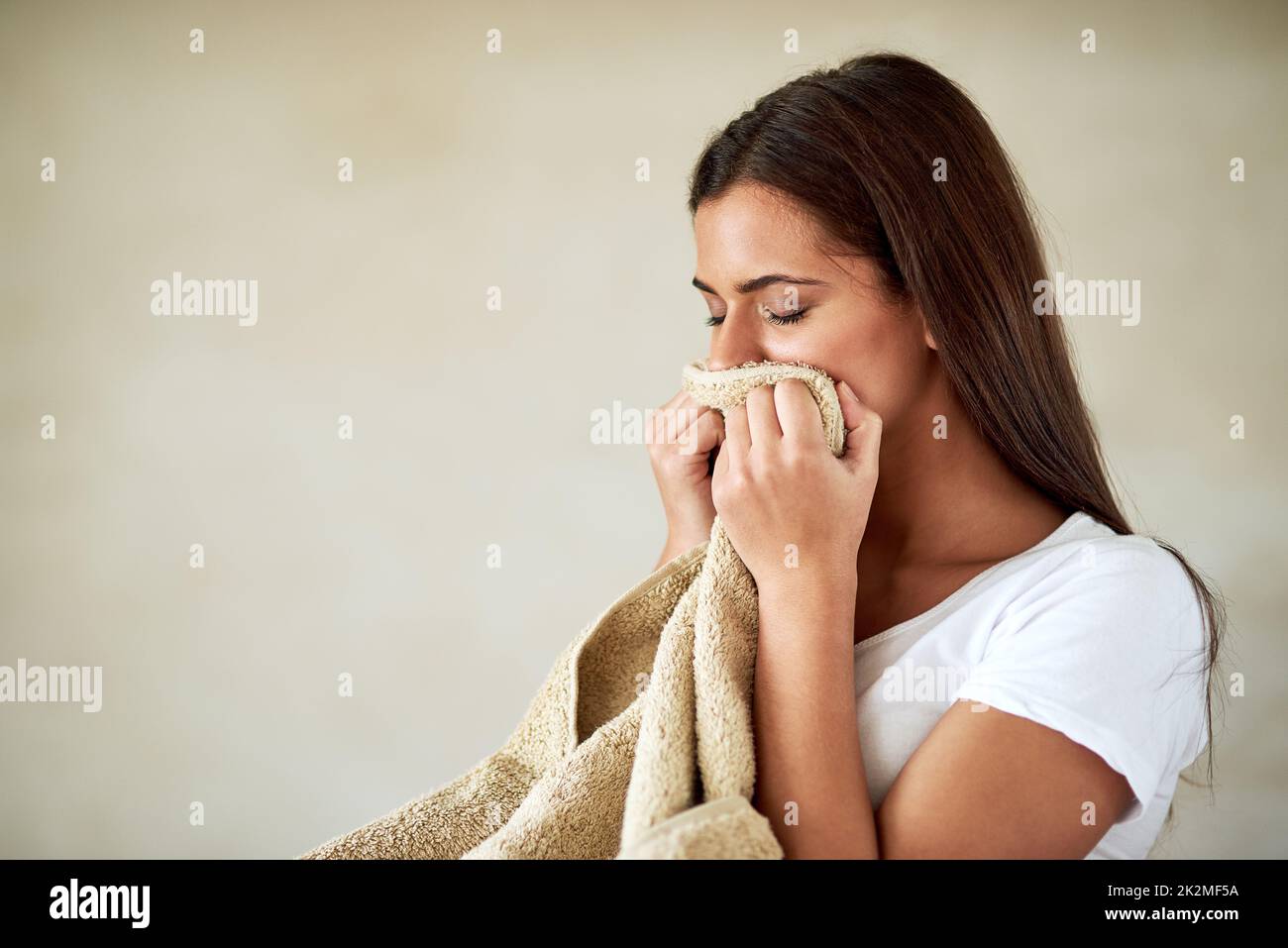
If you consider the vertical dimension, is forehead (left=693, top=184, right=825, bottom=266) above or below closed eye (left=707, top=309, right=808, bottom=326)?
above

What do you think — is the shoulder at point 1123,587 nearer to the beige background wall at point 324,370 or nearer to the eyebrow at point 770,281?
the eyebrow at point 770,281

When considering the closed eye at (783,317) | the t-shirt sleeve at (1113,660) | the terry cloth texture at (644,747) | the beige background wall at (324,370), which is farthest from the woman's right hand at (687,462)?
the beige background wall at (324,370)

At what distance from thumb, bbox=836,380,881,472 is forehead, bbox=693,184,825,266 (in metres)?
0.16

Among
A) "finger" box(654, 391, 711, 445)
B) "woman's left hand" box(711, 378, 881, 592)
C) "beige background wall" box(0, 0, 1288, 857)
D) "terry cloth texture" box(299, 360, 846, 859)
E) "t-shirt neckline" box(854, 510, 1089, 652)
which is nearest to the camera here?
"terry cloth texture" box(299, 360, 846, 859)

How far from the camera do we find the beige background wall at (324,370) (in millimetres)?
2463

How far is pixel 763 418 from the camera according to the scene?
943mm

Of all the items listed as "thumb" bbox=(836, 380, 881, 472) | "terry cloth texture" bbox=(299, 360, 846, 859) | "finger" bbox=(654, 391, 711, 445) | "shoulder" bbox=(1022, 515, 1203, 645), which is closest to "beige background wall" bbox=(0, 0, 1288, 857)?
"finger" bbox=(654, 391, 711, 445)

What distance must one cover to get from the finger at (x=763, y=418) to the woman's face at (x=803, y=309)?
3.2 inches

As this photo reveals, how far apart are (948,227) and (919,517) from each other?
1.07 ft

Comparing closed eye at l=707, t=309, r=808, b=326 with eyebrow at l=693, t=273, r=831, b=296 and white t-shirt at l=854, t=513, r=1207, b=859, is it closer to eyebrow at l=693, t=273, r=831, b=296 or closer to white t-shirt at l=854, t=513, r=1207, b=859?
eyebrow at l=693, t=273, r=831, b=296

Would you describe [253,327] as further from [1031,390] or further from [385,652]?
[1031,390]

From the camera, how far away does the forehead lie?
40.6 inches

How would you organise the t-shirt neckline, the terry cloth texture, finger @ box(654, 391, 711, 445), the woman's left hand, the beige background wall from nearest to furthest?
the terry cloth texture → the woman's left hand → the t-shirt neckline → finger @ box(654, 391, 711, 445) → the beige background wall

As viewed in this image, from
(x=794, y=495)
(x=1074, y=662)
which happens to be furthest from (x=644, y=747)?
(x=1074, y=662)
